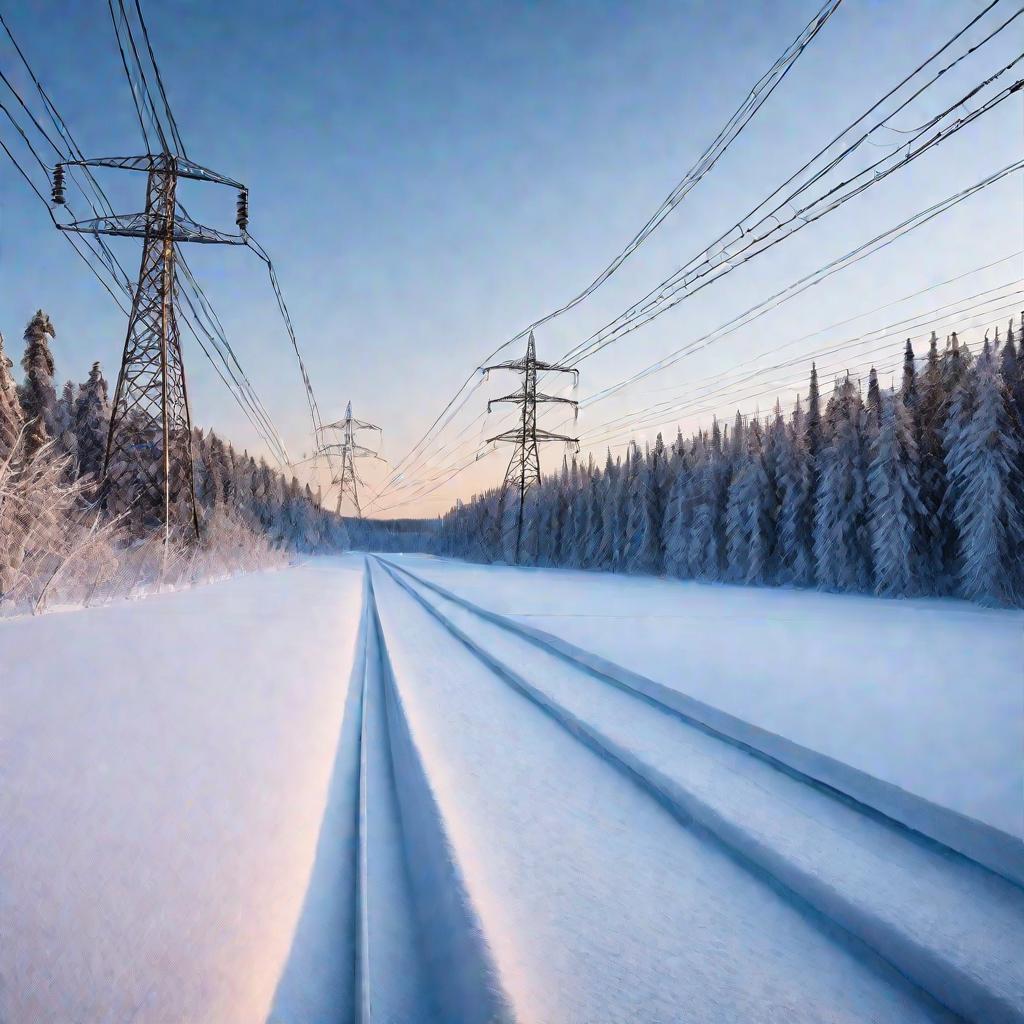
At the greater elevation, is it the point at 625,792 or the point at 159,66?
the point at 159,66

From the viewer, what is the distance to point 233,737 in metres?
3.20

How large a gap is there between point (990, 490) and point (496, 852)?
21171 millimetres

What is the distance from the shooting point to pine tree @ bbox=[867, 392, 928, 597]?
1983cm

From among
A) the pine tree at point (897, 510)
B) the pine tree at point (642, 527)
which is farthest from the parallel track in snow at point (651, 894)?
the pine tree at point (642, 527)

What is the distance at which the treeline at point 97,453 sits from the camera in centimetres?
1617

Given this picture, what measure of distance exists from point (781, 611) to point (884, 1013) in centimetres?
1120

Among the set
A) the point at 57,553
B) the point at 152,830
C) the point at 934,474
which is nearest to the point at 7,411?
the point at 57,553

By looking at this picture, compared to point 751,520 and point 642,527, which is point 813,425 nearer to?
point 751,520

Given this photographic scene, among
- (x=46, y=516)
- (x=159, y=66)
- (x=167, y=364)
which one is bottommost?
(x=46, y=516)

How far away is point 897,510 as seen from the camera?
66.2 feet

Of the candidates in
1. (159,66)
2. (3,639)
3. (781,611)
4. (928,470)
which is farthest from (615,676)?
(928,470)

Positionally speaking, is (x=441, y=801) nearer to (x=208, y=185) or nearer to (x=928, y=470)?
(x=208, y=185)

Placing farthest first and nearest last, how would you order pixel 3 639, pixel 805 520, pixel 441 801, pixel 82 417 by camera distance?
1. pixel 82 417
2. pixel 805 520
3. pixel 3 639
4. pixel 441 801

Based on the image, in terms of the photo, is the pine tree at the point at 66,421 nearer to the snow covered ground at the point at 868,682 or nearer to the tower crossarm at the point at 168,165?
the tower crossarm at the point at 168,165
